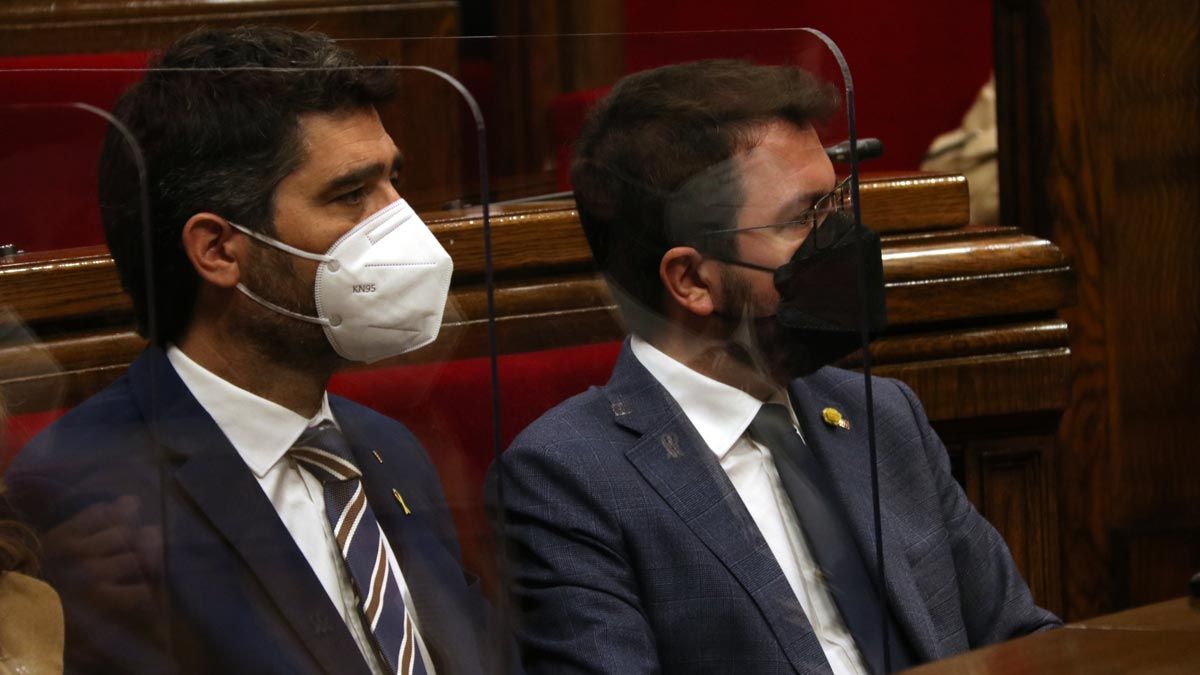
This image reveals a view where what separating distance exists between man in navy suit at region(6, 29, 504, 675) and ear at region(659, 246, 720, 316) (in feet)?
0.65

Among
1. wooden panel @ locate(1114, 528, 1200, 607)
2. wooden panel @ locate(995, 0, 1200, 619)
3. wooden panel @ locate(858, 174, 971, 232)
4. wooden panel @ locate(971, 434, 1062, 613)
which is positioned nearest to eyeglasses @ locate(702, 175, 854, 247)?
wooden panel @ locate(858, 174, 971, 232)

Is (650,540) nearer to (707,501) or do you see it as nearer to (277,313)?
(707,501)

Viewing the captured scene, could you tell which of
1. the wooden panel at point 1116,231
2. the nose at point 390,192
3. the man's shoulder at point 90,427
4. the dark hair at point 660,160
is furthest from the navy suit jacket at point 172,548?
the wooden panel at point 1116,231

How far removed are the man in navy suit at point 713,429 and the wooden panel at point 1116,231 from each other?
36.4 inches

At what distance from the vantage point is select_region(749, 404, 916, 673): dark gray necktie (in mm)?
1159

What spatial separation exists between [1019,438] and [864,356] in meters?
0.61

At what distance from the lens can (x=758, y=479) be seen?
1.16 meters

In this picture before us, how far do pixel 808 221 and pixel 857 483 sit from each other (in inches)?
8.1

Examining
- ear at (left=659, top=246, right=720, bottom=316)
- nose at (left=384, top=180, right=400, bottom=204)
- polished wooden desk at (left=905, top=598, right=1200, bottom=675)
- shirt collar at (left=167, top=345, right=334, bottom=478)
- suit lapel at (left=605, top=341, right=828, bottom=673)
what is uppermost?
nose at (left=384, top=180, right=400, bottom=204)

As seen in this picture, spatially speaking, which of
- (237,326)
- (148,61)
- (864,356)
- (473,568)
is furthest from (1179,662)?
(148,61)

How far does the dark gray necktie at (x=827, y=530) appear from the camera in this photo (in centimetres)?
116

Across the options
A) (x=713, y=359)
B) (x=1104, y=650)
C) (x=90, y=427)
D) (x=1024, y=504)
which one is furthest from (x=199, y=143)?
(x=1024, y=504)

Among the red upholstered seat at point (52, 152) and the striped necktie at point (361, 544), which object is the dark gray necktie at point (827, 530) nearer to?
the striped necktie at point (361, 544)

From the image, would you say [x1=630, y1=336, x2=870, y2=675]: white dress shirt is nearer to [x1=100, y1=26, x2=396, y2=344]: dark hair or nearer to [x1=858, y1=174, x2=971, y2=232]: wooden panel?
[x1=100, y1=26, x2=396, y2=344]: dark hair
